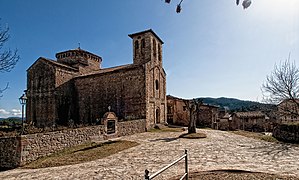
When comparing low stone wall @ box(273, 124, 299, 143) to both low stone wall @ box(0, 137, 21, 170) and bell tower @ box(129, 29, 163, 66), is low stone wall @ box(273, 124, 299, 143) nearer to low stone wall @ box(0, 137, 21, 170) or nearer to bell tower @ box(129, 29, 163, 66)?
bell tower @ box(129, 29, 163, 66)

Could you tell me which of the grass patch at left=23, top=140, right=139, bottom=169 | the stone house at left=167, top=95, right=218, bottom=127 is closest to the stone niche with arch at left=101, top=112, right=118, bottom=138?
the grass patch at left=23, top=140, right=139, bottom=169

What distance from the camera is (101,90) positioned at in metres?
23.9

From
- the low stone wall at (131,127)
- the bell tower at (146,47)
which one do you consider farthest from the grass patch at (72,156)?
the bell tower at (146,47)

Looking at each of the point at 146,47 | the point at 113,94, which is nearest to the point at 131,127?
the point at 113,94

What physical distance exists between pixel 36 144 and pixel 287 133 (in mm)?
17228

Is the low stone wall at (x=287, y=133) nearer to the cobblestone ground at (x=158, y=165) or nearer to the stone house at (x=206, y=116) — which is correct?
the cobblestone ground at (x=158, y=165)

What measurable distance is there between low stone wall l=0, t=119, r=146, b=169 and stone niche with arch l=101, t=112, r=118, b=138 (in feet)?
5.37

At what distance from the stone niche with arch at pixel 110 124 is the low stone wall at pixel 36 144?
1637 millimetres

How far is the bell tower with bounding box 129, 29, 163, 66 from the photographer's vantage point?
2325 cm

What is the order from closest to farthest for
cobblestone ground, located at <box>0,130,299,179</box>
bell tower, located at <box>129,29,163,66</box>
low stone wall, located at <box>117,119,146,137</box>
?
cobblestone ground, located at <box>0,130,299,179</box>
low stone wall, located at <box>117,119,146,137</box>
bell tower, located at <box>129,29,163,66</box>

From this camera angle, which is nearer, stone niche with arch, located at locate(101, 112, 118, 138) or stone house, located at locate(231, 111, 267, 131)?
stone niche with arch, located at locate(101, 112, 118, 138)

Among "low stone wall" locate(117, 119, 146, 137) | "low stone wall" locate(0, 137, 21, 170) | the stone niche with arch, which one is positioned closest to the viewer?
"low stone wall" locate(0, 137, 21, 170)

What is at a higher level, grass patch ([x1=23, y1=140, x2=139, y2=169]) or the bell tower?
the bell tower

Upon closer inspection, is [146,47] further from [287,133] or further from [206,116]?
[287,133]
